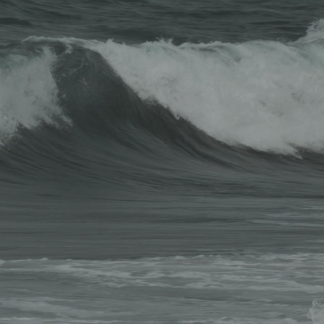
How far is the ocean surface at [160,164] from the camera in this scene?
7008 mm

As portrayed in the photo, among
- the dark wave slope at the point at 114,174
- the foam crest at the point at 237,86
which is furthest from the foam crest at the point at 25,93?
the foam crest at the point at 237,86

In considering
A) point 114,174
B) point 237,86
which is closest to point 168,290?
point 114,174

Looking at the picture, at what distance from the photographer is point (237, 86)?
58.2 ft

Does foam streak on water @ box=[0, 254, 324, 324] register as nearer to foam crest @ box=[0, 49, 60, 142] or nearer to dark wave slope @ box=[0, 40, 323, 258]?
dark wave slope @ box=[0, 40, 323, 258]

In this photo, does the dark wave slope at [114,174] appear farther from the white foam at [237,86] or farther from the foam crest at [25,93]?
the white foam at [237,86]

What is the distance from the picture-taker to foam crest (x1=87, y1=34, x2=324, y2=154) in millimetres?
16688

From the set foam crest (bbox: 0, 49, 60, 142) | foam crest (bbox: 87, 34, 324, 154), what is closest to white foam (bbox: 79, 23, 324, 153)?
foam crest (bbox: 87, 34, 324, 154)

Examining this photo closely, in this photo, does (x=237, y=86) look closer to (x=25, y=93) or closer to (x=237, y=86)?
(x=237, y=86)

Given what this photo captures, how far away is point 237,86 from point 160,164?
3.92 meters

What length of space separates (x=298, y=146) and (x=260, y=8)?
9.38m

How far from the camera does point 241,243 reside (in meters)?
8.69

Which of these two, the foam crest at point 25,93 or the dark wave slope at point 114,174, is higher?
the foam crest at point 25,93

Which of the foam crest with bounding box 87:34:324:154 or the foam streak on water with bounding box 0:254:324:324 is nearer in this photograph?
the foam streak on water with bounding box 0:254:324:324

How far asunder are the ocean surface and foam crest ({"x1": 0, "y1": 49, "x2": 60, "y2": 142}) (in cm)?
2
